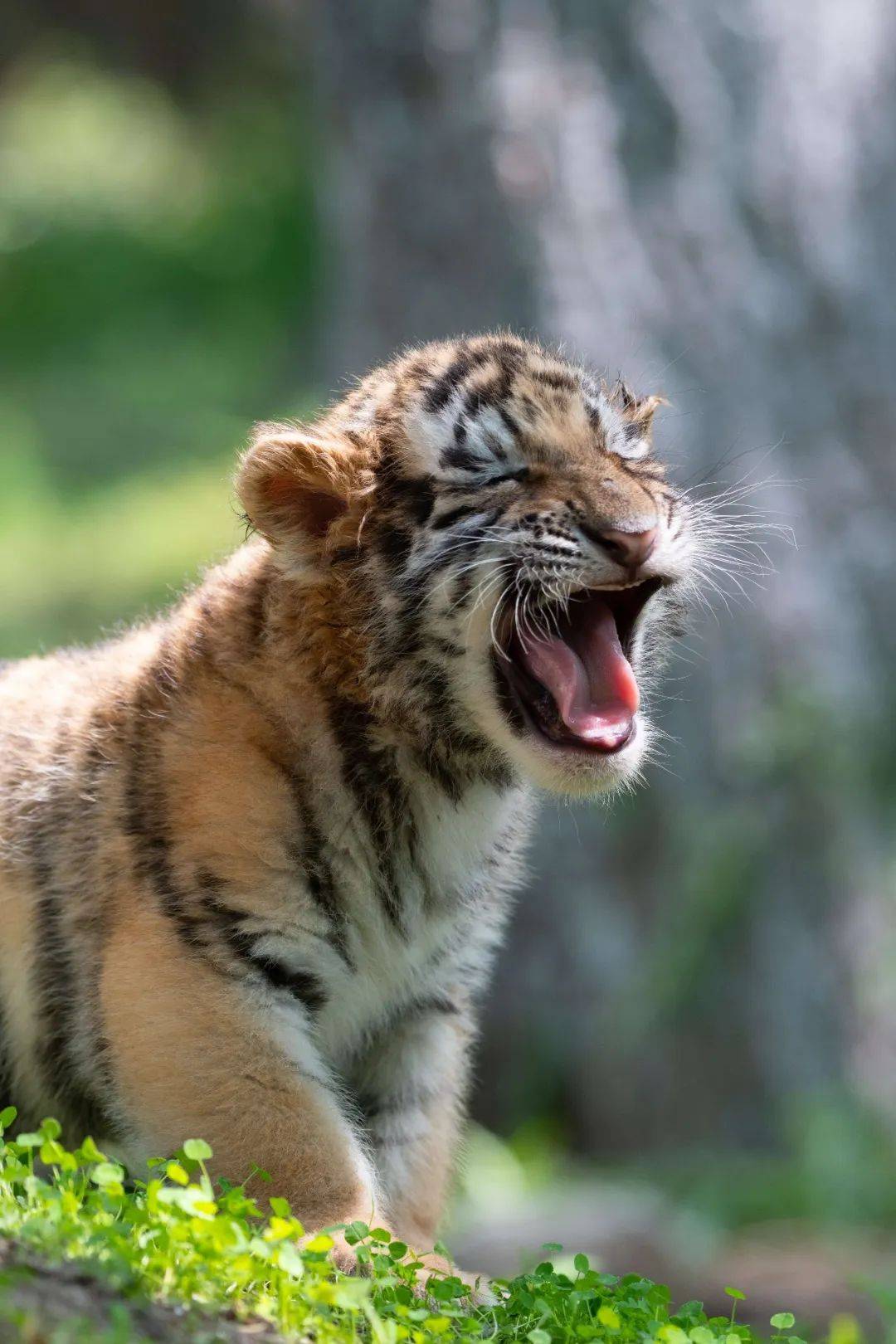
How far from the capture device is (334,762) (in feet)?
13.6

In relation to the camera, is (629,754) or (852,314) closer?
(629,754)

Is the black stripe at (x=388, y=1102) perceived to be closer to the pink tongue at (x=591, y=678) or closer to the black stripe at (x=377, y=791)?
the black stripe at (x=377, y=791)

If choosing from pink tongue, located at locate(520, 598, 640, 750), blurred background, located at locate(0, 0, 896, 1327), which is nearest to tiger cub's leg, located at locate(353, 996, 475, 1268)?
pink tongue, located at locate(520, 598, 640, 750)

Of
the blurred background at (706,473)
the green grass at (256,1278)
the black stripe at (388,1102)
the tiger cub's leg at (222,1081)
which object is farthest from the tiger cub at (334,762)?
the blurred background at (706,473)

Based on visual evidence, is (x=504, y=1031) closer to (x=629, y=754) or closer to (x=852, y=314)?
(x=852, y=314)

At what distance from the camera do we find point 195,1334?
2.89m

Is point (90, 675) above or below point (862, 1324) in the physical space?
above

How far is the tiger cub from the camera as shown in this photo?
3965mm

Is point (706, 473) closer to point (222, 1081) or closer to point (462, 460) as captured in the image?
point (462, 460)

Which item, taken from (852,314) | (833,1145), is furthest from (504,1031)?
(852,314)

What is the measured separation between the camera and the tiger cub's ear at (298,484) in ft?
13.8

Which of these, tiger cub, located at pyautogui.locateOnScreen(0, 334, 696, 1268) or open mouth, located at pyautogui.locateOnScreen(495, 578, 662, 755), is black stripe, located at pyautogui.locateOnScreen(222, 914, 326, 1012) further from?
open mouth, located at pyautogui.locateOnScreen(495, 578, 662, 755)

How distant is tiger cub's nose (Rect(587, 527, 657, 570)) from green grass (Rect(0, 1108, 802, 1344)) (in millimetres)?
1567

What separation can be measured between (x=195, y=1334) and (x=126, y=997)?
1.19m
